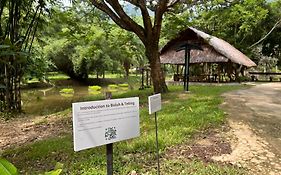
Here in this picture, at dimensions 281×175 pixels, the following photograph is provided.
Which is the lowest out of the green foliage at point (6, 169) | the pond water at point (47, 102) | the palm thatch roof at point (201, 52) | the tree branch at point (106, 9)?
the pond water at point (47, 102)

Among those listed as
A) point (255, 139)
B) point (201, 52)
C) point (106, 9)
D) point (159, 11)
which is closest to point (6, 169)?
point (255, 139)

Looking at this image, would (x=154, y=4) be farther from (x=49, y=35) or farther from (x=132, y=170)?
(x=49, y=35)

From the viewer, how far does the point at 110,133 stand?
2.57 meters

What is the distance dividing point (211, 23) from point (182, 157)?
69.9 feet

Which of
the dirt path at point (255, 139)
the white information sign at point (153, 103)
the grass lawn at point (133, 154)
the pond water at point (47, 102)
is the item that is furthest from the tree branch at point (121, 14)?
the white information sign at point (153, 103)

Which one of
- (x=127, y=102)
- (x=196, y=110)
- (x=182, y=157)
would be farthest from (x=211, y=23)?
(x=127, y=102)

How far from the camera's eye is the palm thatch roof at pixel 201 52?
17938 millimetres

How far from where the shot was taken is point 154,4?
11172 millimetres

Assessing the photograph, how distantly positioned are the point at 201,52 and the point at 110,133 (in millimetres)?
17633

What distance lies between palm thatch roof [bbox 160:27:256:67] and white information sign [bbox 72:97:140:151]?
14391 mm

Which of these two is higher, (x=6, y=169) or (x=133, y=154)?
(x=6, y=169)

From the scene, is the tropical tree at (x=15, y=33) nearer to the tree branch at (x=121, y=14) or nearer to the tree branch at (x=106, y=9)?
the tree branch at (x=106, y=9)

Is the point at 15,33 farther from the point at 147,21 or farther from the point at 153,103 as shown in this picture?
the point at 153,103

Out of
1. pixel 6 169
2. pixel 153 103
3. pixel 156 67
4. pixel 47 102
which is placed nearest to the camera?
pixel 6 169
